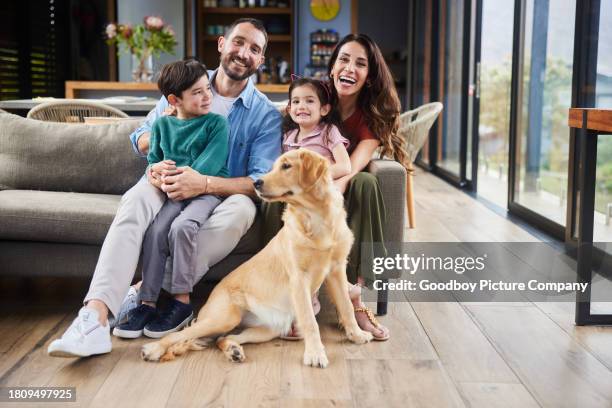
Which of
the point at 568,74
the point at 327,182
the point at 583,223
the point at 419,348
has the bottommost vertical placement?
the point at 419,348

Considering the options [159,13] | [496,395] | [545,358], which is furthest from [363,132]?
[159,13]

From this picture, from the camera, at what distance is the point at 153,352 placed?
7.10ft

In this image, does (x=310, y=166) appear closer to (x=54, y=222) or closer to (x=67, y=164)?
(x=54, y=222)

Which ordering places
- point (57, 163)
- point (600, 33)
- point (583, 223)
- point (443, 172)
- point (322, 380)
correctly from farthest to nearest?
point (443, 172) < point (600, 33) < point (57, 163) < point (583, 223) < point (322, 380)

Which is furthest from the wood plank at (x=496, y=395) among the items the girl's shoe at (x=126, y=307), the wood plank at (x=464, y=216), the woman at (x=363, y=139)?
the wood plank at (x=464, y=216)

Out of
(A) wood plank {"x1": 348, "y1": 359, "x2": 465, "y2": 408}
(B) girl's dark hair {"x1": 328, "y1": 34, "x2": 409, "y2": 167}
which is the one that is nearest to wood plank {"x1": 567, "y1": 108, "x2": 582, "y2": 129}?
(B) girl's dark hair {"x1": 328, "y1": 34, "x2": 409, "y2": 167}

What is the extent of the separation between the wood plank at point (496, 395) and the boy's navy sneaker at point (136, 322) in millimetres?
1071

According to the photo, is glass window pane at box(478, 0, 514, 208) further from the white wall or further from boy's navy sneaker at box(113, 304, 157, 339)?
the white wall

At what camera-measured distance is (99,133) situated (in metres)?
3.10

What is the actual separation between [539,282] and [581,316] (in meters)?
0.61

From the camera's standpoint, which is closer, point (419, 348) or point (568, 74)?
point (419, 348)

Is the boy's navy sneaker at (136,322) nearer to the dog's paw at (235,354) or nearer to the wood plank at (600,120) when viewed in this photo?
the dog's paw at (235,354)

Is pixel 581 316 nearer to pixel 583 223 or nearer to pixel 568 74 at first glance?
pixel 583 223

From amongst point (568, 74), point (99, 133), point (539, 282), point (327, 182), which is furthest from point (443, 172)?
point (327, 182)
